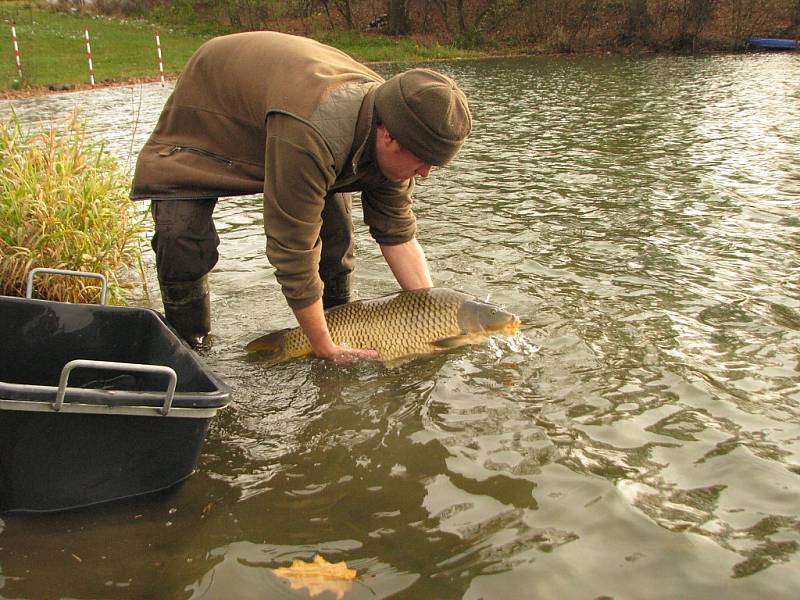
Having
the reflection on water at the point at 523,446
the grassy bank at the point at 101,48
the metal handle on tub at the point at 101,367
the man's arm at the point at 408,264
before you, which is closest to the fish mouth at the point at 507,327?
the reflection on water at the point at 523,446

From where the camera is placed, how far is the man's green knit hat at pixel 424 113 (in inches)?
112

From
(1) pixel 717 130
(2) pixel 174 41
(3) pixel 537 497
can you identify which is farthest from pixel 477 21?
(3) pixel 537 497

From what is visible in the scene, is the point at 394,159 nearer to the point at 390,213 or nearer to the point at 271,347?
the point at 390,213

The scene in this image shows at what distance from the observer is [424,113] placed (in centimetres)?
283

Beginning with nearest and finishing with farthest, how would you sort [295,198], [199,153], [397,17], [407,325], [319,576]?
[319,576] < [295,198] < [199,153] < [407,325] < [397,17]

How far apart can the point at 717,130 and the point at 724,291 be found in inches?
275

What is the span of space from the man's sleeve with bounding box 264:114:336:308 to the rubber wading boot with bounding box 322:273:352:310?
1137mm

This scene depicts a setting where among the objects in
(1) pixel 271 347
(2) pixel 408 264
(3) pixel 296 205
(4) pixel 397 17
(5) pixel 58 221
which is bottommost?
Answer: (1) pixel 271 347

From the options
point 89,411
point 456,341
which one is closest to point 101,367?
point 89,411

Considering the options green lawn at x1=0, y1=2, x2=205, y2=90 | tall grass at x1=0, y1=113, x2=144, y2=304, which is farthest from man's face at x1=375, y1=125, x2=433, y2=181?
green lawn at x1=0, y1=2, x2=205, y2=90

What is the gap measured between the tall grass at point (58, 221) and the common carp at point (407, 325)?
5.18 feet

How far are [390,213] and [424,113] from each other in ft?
3.56

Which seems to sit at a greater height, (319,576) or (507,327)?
(507,327)

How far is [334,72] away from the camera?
120 inches
